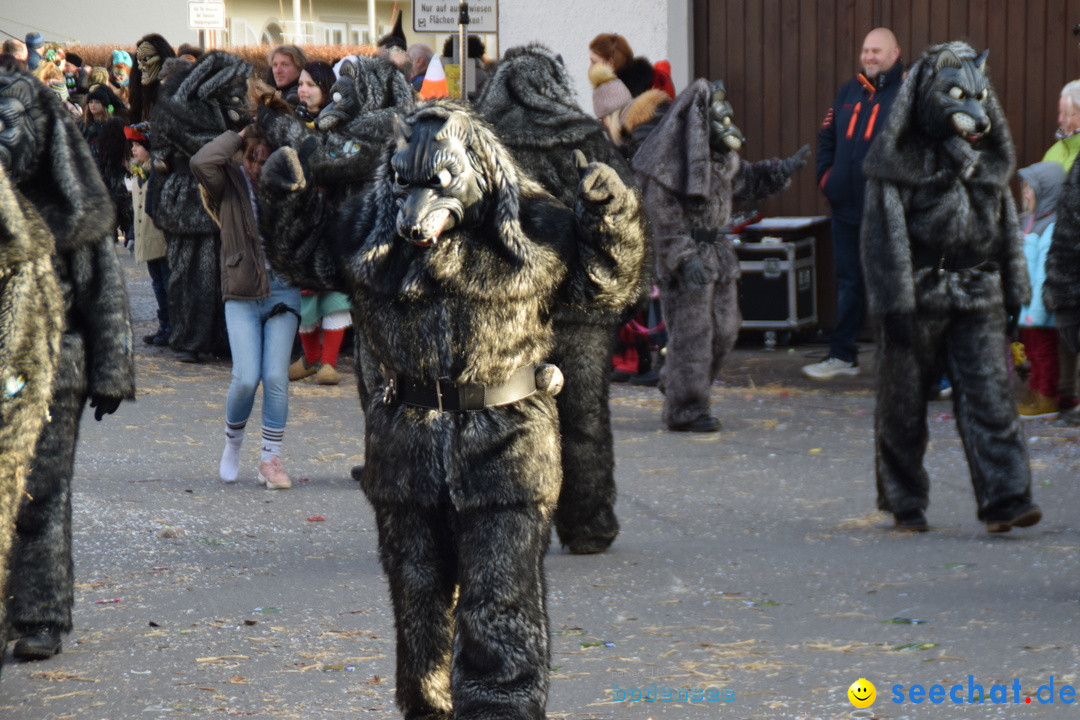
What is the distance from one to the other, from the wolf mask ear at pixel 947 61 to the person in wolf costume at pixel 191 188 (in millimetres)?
6172

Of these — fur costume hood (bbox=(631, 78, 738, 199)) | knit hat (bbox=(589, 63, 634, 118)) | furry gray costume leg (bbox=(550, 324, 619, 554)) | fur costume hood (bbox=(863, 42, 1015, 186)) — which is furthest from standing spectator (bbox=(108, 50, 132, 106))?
fur costume hood (bbox=(863, 42, 1015, 186))

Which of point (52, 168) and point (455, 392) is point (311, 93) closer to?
point (52, 168)

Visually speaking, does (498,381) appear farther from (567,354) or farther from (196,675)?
(567,354)

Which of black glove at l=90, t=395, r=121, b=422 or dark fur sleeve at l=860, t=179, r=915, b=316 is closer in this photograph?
black glove at l=90, t=395, r=121, b=422

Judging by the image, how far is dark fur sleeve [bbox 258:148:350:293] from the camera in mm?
4312

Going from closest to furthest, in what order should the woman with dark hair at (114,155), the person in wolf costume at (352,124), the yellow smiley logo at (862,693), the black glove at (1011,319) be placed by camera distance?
the yellow smiley logo at (862,693)
the black glove at (1011,319)
the person in wolf costume at (352,124)
the woman with dark hair at (114,155)

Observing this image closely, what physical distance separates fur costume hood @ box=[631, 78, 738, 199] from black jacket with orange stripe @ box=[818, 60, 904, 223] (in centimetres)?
222

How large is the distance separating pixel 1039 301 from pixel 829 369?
2.14 metres

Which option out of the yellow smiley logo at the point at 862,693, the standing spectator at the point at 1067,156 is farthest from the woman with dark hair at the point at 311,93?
the yellow smiley logo at the point at 862,693

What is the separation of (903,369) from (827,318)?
20.8 ft

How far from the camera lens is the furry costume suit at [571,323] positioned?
6742mm

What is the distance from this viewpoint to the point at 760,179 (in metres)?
10.2

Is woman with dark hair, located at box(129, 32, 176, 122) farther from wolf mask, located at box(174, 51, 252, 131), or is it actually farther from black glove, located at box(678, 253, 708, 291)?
black glove, located at box(678, 253, 708, 291)

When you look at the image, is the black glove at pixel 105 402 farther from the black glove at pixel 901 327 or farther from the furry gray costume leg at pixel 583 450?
the black glove at pixel 901 327
